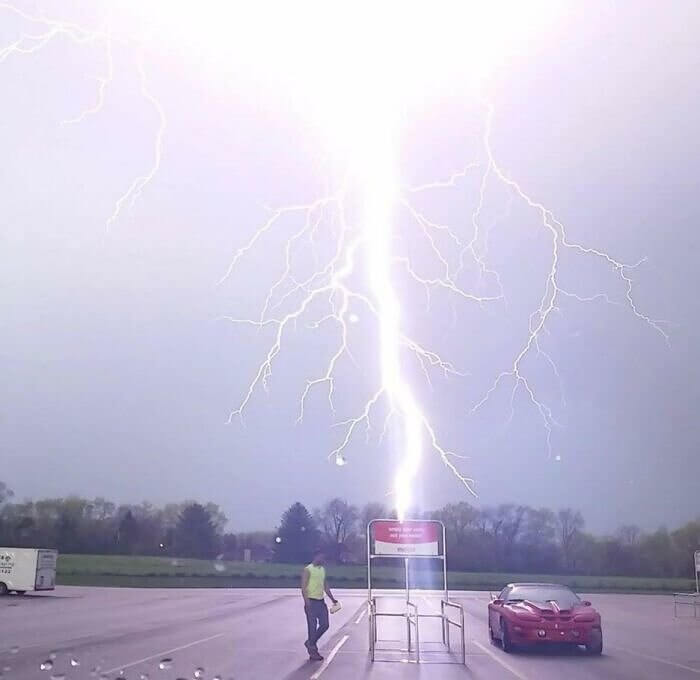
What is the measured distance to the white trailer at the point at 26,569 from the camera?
2225 centimetres

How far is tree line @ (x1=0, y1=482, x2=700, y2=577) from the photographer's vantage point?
15.9 meters

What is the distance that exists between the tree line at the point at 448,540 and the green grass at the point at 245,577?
0.19 meters

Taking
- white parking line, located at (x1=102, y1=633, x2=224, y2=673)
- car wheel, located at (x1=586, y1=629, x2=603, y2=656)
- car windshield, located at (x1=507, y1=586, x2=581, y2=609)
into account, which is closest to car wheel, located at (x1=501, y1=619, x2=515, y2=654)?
car windshield, located at (x1=507, y1=586, x2=581, y2=609)

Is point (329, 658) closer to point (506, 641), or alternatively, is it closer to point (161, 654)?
point (161, 654)

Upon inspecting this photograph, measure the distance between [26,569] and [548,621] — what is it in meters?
16.1

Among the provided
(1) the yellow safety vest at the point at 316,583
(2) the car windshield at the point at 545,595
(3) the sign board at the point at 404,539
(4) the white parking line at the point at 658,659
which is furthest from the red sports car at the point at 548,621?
(1) the yellow safety vest at the point at 316,583

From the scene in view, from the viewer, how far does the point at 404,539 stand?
42.5 feet

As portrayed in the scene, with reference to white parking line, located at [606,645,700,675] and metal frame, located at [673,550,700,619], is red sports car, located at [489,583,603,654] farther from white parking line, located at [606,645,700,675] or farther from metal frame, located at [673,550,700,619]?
metal frame, located at [673,550,700,619]

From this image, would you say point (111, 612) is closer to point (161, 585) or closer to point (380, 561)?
point (161, 585)

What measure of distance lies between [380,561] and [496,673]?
12.8 ft

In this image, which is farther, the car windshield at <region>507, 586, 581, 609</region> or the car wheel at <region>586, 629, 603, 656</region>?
the car windshield at <region>507, 586, 581, 609</region>

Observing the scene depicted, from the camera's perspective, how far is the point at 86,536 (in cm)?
1895

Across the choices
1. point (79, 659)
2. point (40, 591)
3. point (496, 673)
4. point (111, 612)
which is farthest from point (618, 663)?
point (40, 591)

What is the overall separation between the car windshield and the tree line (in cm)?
260
